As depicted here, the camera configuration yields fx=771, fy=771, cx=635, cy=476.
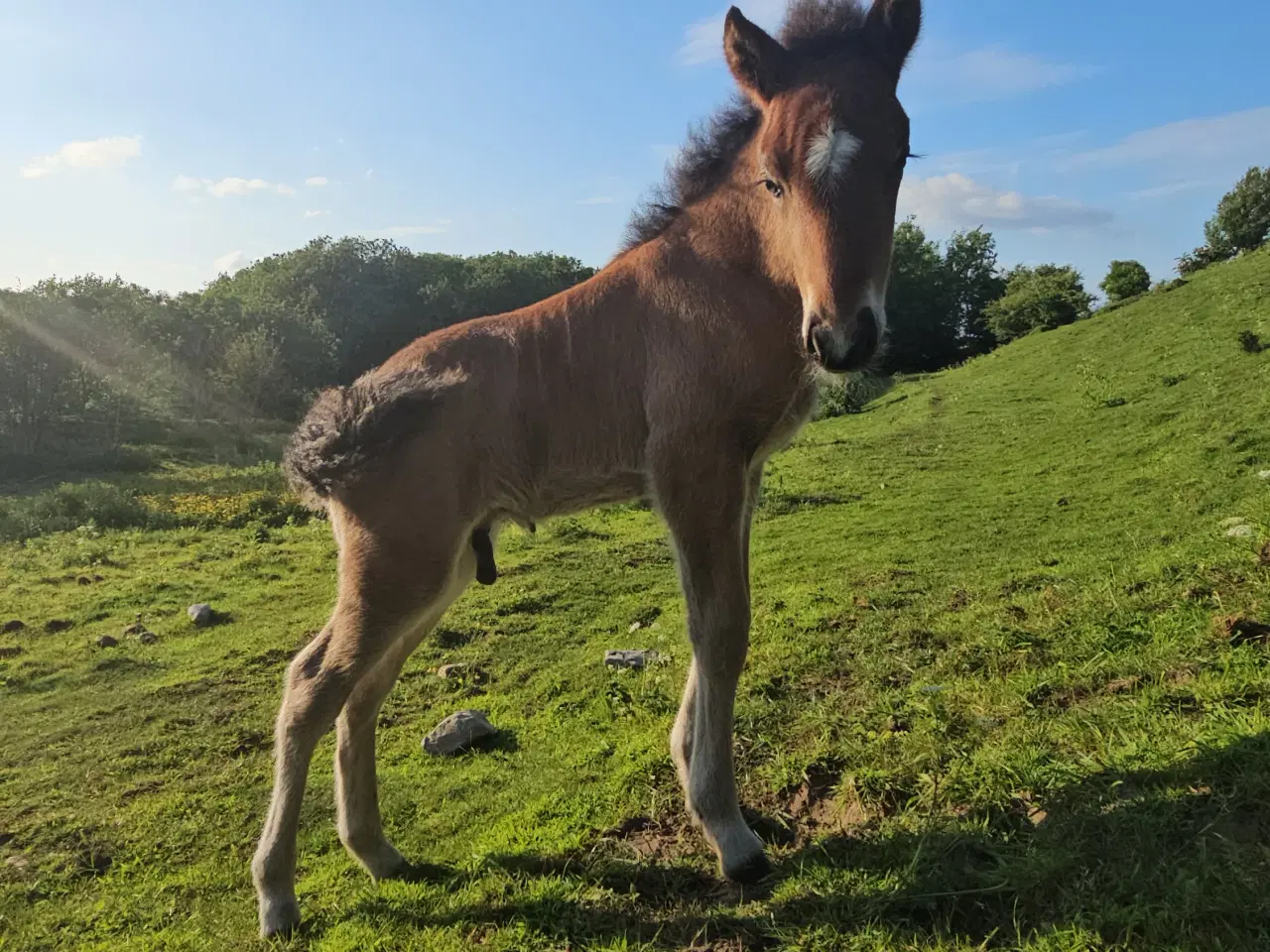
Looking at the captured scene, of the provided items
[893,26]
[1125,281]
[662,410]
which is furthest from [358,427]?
[1125,281]

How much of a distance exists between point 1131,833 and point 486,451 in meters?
3.24

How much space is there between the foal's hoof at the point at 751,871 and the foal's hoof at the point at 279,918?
224 cm

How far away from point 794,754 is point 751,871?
0.98 metres

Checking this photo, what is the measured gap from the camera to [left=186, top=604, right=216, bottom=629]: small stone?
37.9ft

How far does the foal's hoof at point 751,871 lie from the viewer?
3.47m

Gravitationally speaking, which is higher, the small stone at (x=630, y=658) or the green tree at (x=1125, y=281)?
the green tree at (x=1125, y=281)

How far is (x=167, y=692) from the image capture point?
8680 millimetres

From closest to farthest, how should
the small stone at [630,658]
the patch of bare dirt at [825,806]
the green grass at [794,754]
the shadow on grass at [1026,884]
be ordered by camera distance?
the shadow on grass at [1026,884], the green grass at [794,754], the patch of bare dirt at [825,806], the small stone at [630,658]

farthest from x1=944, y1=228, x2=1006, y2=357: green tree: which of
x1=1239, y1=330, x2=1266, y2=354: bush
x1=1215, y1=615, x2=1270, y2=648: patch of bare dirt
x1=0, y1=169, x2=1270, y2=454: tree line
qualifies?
x1=1215, y1=615, x2=1270, y2=648: patch of bare dirt

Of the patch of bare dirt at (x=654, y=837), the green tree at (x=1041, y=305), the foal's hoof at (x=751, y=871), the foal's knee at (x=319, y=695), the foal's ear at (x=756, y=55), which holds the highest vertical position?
the green tree at (x=1041, y=305)

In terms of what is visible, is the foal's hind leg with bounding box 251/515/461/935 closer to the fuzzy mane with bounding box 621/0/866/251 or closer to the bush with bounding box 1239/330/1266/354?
the fuzzy mane with bounding box 621/0/866/251

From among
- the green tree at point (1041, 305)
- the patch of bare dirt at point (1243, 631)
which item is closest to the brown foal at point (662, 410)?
the patch of bare dirt at point (1243, 631)

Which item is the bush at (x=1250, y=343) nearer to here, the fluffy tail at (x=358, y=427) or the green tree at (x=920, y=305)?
the fluffy tail at (x=358, y=427)

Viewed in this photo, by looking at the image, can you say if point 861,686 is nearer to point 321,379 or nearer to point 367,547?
point 367,547
